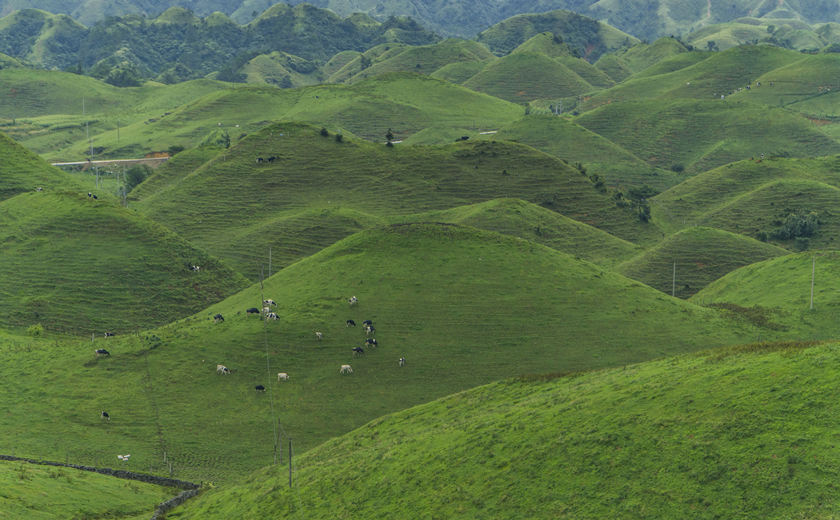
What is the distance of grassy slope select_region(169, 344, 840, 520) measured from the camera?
43156mm

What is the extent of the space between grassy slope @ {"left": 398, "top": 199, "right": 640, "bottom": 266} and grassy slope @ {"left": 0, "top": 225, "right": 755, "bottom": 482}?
40.7 metres

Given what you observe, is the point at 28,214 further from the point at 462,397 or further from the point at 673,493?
the point at 673,493

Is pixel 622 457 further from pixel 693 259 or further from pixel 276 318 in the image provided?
pixel 693 259

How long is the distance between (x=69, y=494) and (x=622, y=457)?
3987 cm

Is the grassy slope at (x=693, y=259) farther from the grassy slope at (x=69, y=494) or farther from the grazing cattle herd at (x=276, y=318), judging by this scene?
the grassy slope at (x=69, y=494)

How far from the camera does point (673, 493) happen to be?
145 feet

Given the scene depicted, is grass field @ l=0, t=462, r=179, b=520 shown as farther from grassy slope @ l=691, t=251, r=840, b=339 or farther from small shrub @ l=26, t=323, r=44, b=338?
grassy slope @ l=691, t=251, r=840, b=339

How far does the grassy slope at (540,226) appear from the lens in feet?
553

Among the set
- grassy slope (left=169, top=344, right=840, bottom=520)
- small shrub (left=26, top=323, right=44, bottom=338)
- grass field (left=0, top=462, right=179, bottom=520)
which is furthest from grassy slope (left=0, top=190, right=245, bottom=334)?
grassy slope (left=169, top=344, right=840, bottom=520)

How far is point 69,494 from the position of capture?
63.3 meters

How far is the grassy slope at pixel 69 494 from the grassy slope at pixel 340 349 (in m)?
10.5

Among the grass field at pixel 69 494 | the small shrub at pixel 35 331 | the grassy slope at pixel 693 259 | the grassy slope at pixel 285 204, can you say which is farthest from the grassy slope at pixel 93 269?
the grassy slope at pixel 693 259

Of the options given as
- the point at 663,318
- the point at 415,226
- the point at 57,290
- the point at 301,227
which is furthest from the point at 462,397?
the point at 301,227

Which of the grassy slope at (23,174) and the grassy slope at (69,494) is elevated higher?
the grassy slope at (23,174)
